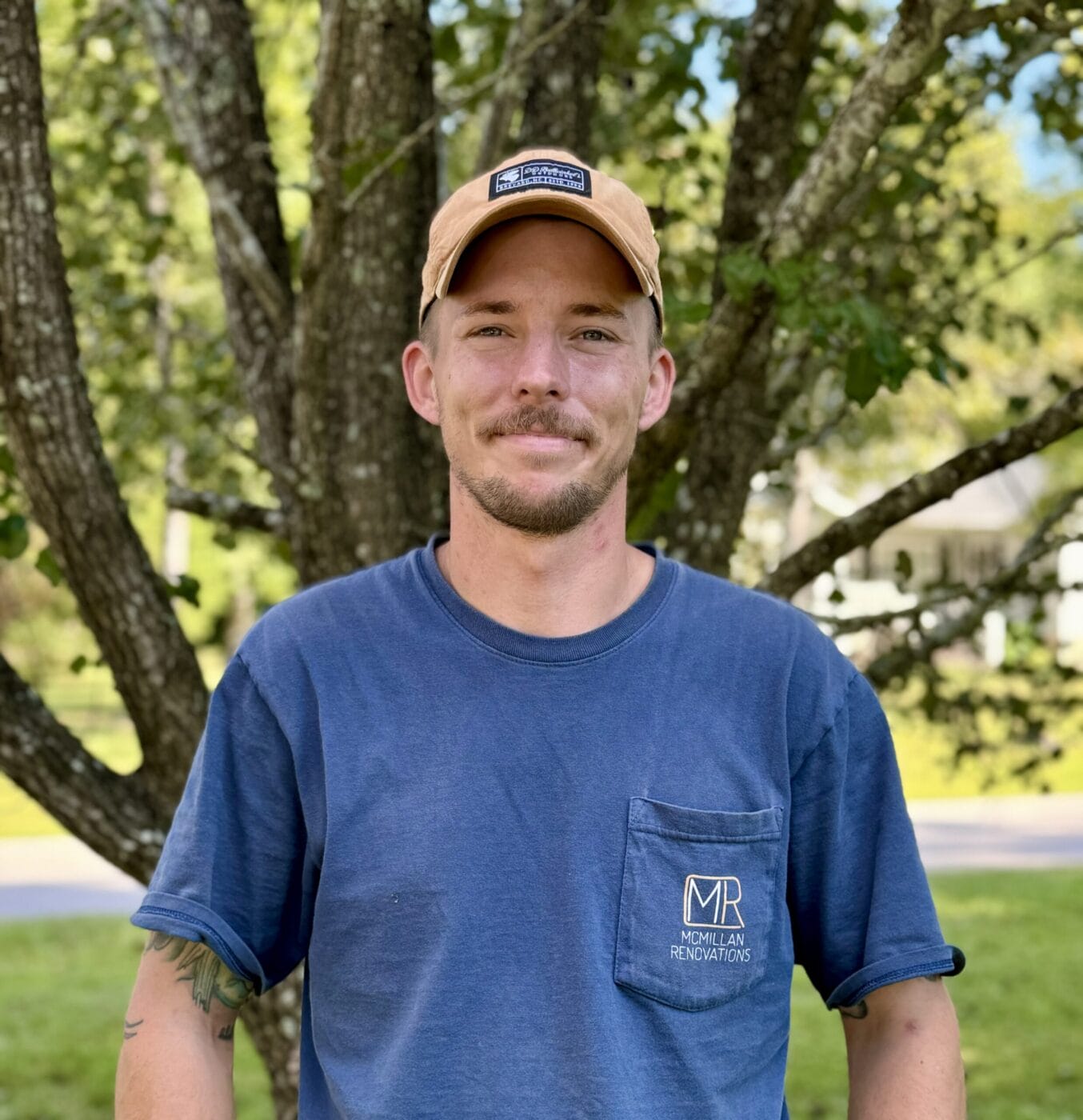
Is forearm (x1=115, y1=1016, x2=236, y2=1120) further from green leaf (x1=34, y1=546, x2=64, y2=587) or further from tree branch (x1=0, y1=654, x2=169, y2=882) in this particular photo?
green leaf (x1=34, y1=546, x2=64, y2=587)

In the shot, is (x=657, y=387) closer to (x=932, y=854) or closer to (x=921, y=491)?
(x=921, y=491)

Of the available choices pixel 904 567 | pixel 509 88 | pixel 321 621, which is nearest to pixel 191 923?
pixel 321 621

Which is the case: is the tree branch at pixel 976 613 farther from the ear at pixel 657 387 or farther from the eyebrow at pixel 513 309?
the eyebrow at pixel 513 309

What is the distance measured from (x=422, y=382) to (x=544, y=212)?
317 millimetres

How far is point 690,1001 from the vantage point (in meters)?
1.84

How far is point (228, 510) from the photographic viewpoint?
367 centimetres

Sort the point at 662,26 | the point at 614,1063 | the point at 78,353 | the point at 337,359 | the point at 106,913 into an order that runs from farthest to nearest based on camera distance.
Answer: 1. the point at 106,913
2. the point at 662,26
3. the point at 337,359
4. the point at 78,353
5. the point at 614,1063

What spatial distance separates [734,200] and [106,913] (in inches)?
308

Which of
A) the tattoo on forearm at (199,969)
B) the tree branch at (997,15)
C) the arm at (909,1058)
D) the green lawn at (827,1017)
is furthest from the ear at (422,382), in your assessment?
the green lawn at (827,1017)

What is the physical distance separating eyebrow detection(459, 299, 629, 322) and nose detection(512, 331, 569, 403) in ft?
0.16

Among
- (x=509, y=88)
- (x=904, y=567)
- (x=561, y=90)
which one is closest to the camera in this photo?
(x=509, y=88)

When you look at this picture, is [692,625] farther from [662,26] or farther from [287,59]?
[287,59]

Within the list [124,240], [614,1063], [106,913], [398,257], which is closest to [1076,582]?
[398,257]

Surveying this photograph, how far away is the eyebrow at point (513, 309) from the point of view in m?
2.02
